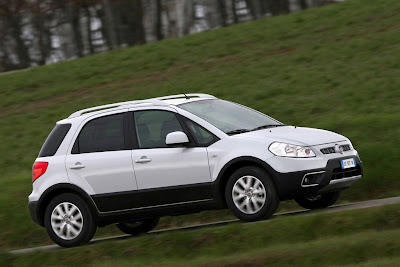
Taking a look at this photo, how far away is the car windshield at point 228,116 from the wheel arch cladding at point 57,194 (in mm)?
1692

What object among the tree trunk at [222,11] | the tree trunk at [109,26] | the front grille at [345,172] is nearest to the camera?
the front grille at [345,172]

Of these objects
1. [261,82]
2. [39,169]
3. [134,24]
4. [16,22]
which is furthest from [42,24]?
[39,169]

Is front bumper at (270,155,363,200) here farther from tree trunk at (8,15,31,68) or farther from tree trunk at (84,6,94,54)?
tree trunk at (8,15,31,68)

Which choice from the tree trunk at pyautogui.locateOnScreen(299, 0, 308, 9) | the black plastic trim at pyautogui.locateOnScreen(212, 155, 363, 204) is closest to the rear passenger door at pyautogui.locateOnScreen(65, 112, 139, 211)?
the black plastic trim at pyautogui.locateOnScreen(212, 155, 363, 204)

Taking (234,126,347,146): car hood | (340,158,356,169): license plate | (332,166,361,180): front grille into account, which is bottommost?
(332,166,361,180): front grille

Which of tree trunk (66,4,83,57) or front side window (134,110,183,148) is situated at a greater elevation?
tree trunk (66,4,83,57)

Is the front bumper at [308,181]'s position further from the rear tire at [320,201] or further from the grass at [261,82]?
the grass at [261,82]

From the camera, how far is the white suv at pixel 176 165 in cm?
995

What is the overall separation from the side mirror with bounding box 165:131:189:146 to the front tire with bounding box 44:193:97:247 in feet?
5.16

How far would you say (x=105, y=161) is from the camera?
1082cm

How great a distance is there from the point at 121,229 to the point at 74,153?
6.08ft

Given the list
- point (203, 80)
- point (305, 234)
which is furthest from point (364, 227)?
point (203, 80)

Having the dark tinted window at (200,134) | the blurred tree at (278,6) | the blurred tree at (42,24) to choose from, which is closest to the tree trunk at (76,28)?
the blurred tree at (42,24)

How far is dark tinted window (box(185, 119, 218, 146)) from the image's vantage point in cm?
1030
